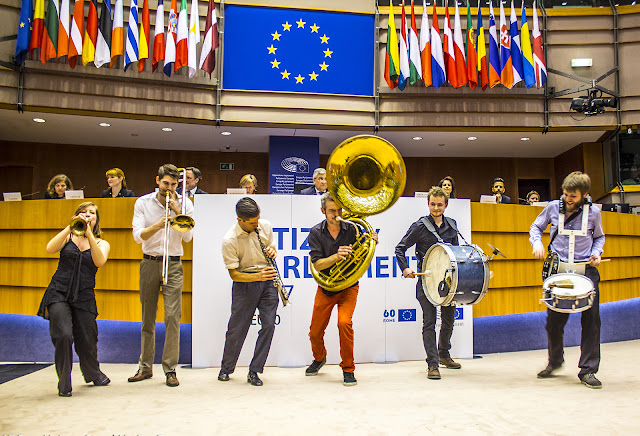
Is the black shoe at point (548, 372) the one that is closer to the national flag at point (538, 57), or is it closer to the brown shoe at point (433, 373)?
the brown shoe at point (433, 373)

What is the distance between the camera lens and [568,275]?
4410 mm

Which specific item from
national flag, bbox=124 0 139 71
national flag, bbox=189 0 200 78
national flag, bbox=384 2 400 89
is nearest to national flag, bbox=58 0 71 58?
national flag, bbox=124 0 139 71

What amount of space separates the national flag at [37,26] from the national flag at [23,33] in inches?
2.9

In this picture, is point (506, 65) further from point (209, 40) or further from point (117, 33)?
point (117, 33)

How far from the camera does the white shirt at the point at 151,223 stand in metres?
4.79

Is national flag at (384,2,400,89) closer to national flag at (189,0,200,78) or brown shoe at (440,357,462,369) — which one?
national flag at (189,0,200,78)

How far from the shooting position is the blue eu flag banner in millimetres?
10680

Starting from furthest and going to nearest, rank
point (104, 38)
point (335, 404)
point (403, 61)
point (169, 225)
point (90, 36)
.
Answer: point (403, 61) < point (104, 38) < point (90, 36) < point (169, 225) < point (335, 404)

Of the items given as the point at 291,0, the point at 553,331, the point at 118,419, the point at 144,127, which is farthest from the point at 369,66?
the point at 118,419

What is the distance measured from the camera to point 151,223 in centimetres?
486

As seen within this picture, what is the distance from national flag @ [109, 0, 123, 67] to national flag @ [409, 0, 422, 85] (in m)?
5.77

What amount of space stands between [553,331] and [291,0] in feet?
28.7

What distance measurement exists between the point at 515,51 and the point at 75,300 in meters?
9.96

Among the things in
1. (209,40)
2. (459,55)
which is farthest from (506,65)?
(209,40)
